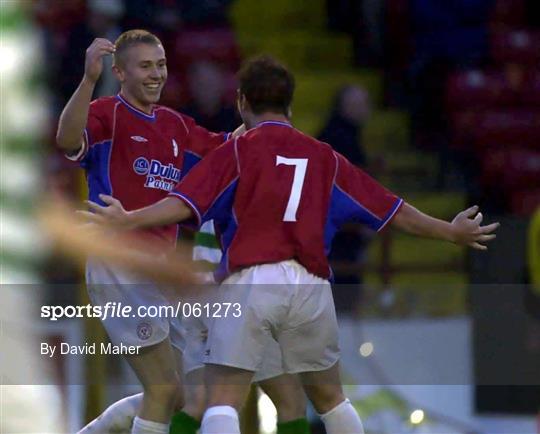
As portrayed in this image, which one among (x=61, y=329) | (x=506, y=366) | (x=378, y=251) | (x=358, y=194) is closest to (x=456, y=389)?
(x=506, y=366)

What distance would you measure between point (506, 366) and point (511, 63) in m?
3.19

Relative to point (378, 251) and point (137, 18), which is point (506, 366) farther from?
point (137, 18)

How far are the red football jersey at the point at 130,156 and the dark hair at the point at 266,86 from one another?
1.62ft

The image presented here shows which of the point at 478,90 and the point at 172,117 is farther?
the point at 478,90

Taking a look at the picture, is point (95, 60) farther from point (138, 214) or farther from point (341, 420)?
point (341, 420)

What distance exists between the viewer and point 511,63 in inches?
376

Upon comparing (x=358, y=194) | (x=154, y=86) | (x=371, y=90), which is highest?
(x=371, y=90)

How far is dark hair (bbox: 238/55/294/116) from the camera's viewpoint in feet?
13.9

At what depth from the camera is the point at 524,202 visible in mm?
8633

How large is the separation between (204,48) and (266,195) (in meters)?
4.86

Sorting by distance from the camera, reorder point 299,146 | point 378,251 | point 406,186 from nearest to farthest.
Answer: point 299,146, point 378,251, point 406,186

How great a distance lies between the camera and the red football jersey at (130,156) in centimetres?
455

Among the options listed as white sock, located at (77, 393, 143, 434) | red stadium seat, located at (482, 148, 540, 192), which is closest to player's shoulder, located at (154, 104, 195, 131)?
white sock, located at (77, 393, 143, 434)

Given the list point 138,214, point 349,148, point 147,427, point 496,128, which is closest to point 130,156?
point 138,214
